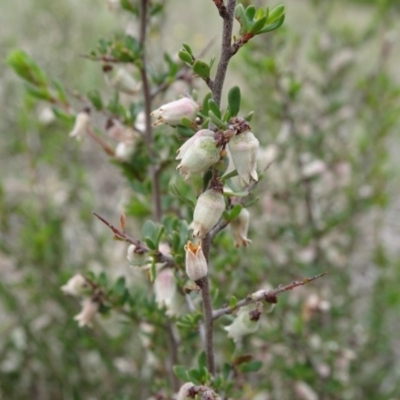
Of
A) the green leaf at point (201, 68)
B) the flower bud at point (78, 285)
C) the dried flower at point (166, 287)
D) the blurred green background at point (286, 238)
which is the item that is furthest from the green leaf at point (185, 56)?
the blurred green background at point (286, 238)

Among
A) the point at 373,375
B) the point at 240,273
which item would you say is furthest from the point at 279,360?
the point at 373,375

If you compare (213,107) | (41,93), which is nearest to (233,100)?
(213,107)

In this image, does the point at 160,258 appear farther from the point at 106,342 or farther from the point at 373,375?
the point at 373,375

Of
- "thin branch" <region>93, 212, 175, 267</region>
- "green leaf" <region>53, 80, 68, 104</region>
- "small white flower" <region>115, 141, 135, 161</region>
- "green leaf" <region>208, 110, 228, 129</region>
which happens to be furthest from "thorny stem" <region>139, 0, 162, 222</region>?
"green leaf" <region>208, 110, 228, 129</region>

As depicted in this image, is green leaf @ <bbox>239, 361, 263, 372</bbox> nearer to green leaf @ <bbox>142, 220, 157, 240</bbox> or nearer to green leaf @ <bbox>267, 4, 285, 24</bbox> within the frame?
green leaf @ <bbox>142, 220, 157, 240</bbox>

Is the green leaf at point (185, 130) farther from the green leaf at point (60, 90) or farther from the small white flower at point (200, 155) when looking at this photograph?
the green leaf at point (60, 90)

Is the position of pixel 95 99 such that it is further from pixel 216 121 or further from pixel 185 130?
pixel 216 121
